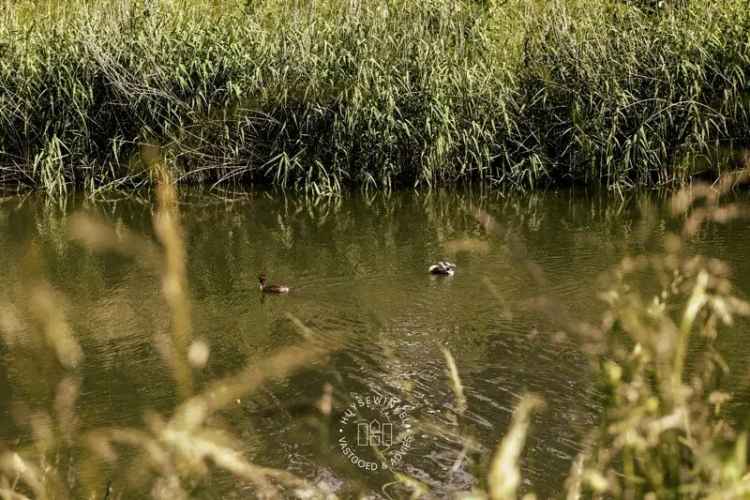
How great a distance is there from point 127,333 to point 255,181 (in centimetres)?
522

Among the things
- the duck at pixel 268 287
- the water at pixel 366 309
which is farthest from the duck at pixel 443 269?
the duck at pixel 268 287

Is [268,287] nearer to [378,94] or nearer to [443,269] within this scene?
[443,269]

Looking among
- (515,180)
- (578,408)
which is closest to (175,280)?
(578,408)

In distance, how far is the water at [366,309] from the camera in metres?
5.25

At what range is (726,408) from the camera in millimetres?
5281

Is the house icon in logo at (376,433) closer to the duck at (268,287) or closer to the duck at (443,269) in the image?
the duck at (268,287)

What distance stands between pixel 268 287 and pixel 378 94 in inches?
156

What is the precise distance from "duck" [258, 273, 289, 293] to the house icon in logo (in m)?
2.38

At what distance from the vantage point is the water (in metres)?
5.25

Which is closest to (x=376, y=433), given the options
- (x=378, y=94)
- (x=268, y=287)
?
(x=268, y=287)

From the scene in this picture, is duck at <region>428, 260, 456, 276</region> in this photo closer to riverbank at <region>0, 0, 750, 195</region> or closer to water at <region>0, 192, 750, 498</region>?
water at <region>0, 192, 750, 498</region>

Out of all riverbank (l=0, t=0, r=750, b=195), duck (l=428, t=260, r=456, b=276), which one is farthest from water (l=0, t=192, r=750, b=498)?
riverbank (l=0, t=0, r=750, b=195)

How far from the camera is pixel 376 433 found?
5.36 m

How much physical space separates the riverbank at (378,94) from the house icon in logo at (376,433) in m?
5.99
